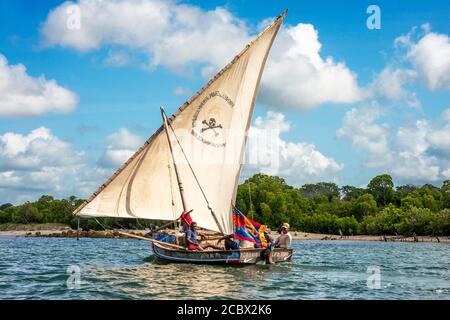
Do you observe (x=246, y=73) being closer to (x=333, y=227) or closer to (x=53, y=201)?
(x=333, y=227)

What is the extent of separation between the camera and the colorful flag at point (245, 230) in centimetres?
3431

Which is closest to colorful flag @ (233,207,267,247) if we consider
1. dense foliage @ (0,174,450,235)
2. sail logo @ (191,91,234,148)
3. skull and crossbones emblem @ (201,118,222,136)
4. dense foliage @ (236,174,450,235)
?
sail logo @ (191,91,234,148)

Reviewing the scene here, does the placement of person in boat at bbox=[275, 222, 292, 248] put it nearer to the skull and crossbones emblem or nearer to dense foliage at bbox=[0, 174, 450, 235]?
the skull and crossbones emblem

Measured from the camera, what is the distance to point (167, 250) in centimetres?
3559

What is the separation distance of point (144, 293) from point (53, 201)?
18008 centimetres

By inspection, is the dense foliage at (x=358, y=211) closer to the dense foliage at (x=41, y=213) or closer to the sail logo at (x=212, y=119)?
the dense foliage at (x=41, y=213)

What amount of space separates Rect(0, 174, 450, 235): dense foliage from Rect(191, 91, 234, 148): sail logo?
275 feet

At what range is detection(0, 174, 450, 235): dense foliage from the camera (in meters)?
122

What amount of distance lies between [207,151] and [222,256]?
6.44 m

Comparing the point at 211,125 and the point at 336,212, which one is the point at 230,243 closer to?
the point at 211,125

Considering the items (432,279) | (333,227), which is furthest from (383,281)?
(333,227)

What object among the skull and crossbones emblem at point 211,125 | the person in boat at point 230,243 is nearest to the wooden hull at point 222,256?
the person in boat at point 230,243
